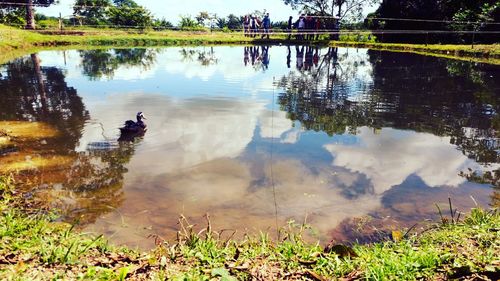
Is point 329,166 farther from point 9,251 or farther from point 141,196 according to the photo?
point 9,251

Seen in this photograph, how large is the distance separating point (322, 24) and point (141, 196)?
44.6 metres

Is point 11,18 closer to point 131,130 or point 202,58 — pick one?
point 202,58

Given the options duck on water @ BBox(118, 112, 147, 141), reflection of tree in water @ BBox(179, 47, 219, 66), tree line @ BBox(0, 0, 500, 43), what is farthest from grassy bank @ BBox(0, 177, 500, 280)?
tree line @ BBox(0, 0, 500, 43)

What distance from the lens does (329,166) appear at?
7.17 meters

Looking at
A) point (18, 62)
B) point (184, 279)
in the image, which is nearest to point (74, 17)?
point (18, 62)

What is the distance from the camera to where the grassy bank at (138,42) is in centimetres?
2586

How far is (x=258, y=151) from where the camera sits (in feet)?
26.0

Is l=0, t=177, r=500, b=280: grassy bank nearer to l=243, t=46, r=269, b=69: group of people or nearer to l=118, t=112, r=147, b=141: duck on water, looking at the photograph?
l=118, t=112, r=147, b=141: duck on water

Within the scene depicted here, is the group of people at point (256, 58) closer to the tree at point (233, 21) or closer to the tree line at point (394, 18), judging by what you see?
the tree line at point (394, 18)

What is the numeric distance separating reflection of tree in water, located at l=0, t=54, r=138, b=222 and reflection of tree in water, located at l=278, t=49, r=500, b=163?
5.17 meters

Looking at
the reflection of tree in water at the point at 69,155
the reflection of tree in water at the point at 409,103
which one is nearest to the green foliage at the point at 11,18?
the reflection of tree in water at the point at 69,155

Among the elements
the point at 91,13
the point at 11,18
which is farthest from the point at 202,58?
the point at 91,13

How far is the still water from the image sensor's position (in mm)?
5449

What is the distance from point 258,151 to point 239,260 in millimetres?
4494
